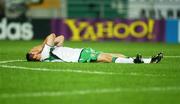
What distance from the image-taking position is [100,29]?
110 ft

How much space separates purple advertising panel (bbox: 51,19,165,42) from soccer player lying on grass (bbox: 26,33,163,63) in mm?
17901

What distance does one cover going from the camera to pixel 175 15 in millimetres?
39219

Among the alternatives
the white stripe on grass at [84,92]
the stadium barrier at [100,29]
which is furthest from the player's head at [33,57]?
the stadium barrier at [100,29]

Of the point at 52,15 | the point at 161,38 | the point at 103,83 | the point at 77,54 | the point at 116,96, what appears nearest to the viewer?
the point at 116,96

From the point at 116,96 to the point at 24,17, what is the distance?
2509 centimetres

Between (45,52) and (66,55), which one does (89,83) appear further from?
(66,55)

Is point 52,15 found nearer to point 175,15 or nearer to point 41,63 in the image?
point 175,15

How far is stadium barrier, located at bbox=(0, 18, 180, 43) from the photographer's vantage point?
109 ft

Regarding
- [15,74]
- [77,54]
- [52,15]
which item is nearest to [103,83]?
[15,74]

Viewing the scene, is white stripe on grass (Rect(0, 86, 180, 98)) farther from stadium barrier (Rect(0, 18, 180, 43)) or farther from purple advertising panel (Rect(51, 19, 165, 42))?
purple advertising panel (Rect(51, 19, 165, 42))

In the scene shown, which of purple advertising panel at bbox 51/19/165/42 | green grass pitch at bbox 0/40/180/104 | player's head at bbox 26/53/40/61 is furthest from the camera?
purple advertising panel at bbox 51/19/165/42

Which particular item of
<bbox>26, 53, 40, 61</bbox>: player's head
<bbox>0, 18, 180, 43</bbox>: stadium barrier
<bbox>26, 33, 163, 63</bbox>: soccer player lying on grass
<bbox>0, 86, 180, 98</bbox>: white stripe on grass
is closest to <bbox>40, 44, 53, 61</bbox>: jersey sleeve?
<bbox>26, 33, 163, 63</bbox>: soccer player lying on grass

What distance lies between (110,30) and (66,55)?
725 inches

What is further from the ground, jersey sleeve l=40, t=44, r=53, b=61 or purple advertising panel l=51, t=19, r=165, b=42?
jersey sleeve l=40, t=44, r=53, b=61
